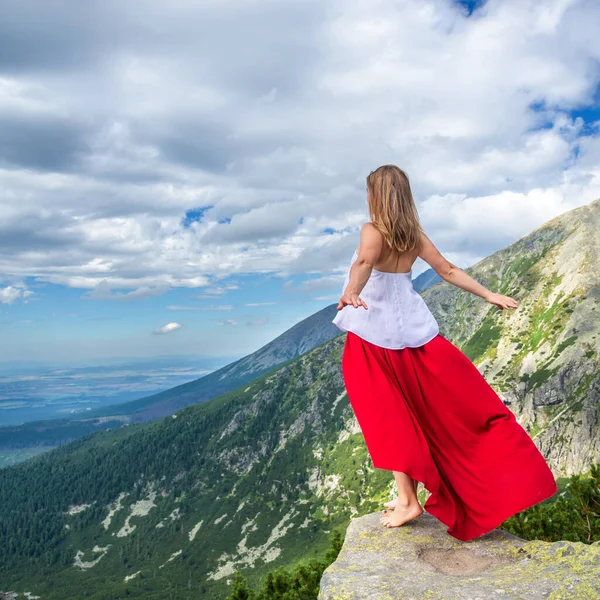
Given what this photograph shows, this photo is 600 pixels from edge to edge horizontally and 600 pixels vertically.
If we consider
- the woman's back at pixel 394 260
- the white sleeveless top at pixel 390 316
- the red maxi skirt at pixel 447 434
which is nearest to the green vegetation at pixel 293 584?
the red maxi skirt at pixel 447 434

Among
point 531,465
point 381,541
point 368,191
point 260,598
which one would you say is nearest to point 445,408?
point 531,465

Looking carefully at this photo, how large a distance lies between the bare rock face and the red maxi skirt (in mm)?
529

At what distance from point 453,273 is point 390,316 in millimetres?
1737

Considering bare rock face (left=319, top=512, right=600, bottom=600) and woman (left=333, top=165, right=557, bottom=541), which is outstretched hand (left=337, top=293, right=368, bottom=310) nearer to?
woman (left=333, top=165, right=557, bottom=541)

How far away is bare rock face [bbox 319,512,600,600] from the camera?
7145mm

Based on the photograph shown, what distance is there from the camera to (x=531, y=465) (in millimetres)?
9172

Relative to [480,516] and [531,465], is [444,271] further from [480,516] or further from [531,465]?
[480,516]

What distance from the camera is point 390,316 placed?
9.87m

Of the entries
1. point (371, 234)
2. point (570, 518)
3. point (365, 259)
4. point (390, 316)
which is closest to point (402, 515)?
point (390, 316)

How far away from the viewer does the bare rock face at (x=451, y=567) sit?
7145mm

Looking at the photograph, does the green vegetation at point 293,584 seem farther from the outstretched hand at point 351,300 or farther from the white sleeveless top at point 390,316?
the outstretched hand at point 351,300

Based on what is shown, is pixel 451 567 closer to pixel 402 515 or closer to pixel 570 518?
pixel 402 515

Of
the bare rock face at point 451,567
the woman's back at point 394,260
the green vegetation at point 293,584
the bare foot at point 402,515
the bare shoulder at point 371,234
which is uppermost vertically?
the bare shoulder at point 371,234

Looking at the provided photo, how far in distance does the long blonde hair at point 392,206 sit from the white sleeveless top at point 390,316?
826 millimetres
